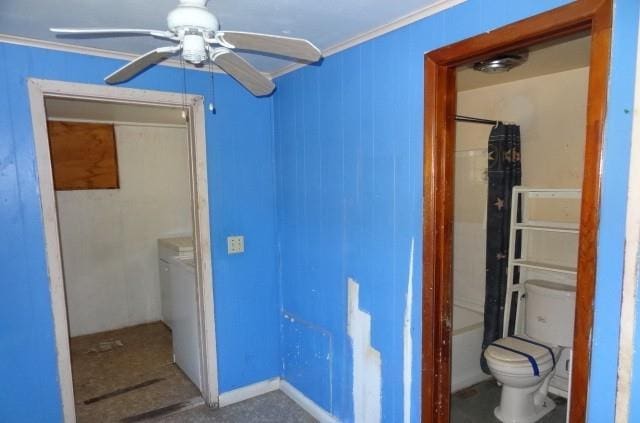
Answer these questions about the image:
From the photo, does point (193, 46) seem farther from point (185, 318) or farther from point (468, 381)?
point (468, 381)

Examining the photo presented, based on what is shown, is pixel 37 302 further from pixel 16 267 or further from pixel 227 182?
pixel 227 182

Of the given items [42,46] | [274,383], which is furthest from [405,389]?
[42,46]

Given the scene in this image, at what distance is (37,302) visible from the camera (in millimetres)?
1993

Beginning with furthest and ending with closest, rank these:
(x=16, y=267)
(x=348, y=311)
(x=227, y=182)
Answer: (x=227, y=182) < (x=348, y=311) < (x=16, y=267)

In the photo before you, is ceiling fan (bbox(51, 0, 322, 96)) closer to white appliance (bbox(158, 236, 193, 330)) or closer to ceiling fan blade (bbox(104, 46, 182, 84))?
ceiling fan blade (bbox(104, 46, 182, 84))

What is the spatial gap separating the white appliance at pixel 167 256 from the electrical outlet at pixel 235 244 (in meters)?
0.78

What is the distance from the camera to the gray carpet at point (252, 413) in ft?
7.95

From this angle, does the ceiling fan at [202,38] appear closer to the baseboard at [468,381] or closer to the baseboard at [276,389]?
the baseboard at [276,389]

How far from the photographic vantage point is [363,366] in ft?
6.70

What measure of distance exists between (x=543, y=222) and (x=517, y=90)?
0.98 metres

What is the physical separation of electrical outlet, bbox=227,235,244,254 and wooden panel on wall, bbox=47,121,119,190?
205 cm

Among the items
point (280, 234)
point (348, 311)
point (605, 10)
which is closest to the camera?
point (605, 10)

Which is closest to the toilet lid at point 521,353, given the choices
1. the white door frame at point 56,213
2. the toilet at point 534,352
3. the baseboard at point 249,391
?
the toilet at point 534,352

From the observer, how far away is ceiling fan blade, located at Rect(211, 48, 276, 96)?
1.24m
